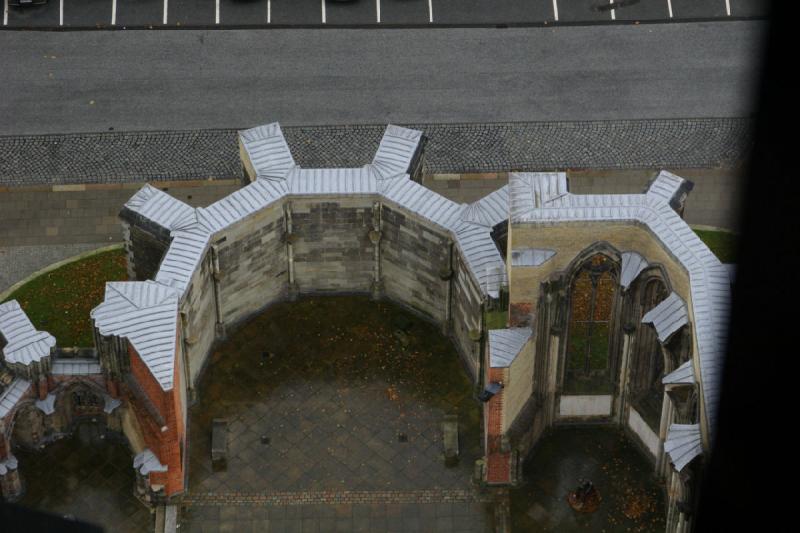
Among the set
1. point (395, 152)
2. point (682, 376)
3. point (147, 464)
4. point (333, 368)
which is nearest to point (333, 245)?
point (395, 152)

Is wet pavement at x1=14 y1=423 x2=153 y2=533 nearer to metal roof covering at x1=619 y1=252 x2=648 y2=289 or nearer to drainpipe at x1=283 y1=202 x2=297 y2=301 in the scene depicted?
drainpipe at x1=283 y1=202 x2=297 y2=301

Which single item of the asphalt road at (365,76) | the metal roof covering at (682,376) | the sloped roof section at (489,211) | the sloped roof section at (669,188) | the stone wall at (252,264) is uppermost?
the asphalt road at (365,76)

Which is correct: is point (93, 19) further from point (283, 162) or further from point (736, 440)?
point (736, 440)

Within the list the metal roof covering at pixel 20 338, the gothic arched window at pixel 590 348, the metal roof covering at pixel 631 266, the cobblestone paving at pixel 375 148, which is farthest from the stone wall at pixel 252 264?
the metal roof covering at pixel 631 266

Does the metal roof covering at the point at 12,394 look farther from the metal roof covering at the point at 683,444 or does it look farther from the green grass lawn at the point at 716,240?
the green grass lawn at the point at 716,240

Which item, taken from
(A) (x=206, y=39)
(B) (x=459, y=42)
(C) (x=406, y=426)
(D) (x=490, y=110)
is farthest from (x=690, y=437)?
(A) (x=206, y=39)
